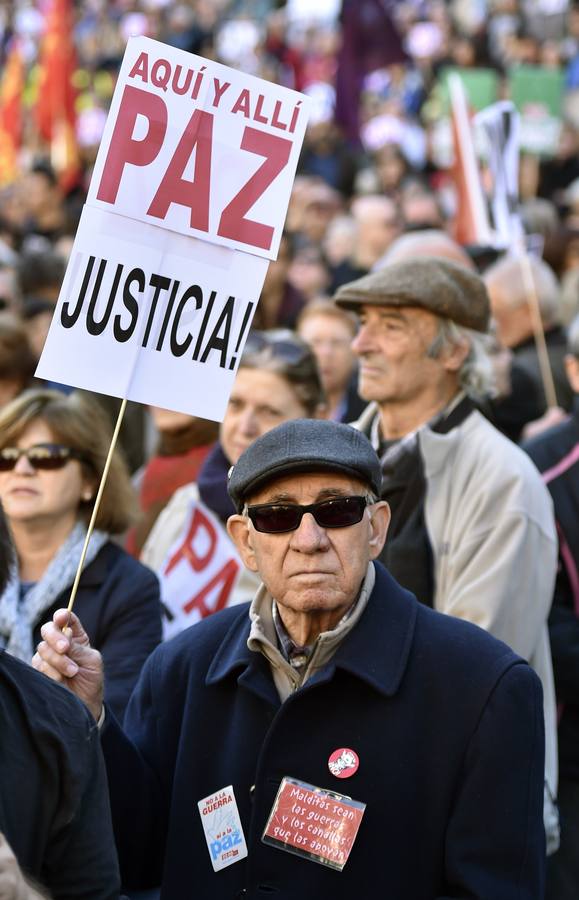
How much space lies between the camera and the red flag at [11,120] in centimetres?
1435

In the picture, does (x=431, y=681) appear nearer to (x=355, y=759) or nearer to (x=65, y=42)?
(x=355, y=759)

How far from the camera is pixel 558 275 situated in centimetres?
892

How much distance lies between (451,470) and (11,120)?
11.0m

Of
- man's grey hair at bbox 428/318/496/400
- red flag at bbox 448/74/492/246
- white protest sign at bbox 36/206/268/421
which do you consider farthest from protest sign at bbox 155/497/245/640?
red flag at bbox 448/74/492/246

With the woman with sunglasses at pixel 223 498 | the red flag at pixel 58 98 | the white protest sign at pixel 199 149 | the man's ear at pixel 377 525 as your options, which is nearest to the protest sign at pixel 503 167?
the woman with sunglasses at pixel 223 498

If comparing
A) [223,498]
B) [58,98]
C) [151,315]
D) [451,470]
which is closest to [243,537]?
[151,315]

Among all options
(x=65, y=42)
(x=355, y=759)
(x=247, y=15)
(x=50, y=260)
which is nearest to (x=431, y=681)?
(x=355, y=759)

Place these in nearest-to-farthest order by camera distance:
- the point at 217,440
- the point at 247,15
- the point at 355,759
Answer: the point at 355,759, the point at 217,440, the point at 247,15

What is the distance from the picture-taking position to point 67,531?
4.78m

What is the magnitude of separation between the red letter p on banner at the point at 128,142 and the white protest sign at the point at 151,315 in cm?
7

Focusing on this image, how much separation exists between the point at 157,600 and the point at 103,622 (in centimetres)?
Result: 20

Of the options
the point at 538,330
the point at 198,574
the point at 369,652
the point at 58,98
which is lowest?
the point at 369,652

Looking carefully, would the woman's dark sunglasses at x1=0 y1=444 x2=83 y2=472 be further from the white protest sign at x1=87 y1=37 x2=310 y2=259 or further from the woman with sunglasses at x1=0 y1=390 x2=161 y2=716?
the white protest sign at x1=87 y1=37 x2=310 y2=259

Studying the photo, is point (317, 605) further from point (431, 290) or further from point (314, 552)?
point (431, 290)
